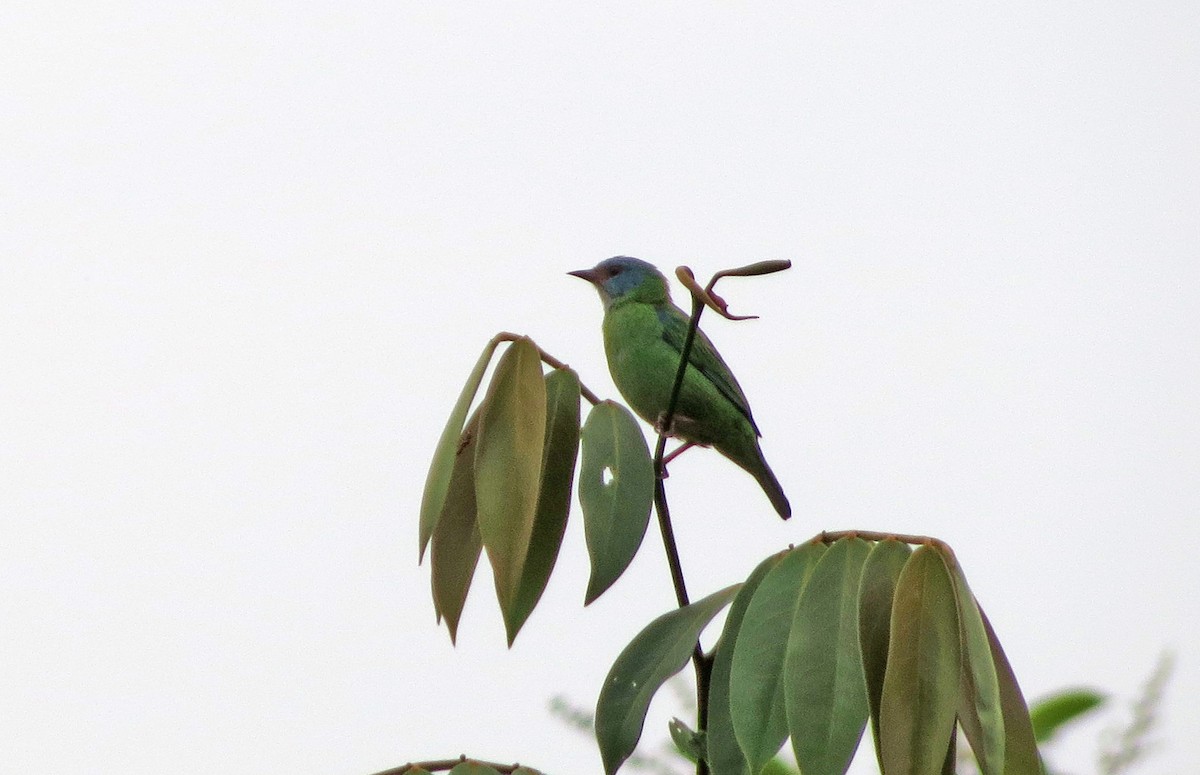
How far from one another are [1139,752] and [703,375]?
9.86ft

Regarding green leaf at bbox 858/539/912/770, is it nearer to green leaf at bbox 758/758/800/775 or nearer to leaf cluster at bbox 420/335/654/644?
leaf cluster at bbox 420/335/654/644

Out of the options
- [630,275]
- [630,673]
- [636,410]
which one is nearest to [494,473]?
[630,673]

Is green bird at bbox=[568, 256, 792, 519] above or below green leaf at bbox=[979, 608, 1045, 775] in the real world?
above

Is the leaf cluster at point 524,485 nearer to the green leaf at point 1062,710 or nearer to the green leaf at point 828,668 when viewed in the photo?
the green leaf at point 828,668

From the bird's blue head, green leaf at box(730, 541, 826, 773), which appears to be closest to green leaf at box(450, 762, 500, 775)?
green leaf at box(730, 541, 826, 773)

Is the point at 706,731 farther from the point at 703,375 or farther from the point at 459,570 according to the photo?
the point at 703,375

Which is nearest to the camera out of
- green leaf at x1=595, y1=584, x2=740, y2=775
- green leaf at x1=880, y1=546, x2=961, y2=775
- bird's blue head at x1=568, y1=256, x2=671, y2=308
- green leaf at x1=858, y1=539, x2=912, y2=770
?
green leaf at x1=880, y1=546, x2=961, y2=775

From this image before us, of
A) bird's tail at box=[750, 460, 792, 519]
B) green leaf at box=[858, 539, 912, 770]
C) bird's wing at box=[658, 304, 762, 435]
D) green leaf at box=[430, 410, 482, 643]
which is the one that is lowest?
bird's tail at box=[750, 460, 792, 519]

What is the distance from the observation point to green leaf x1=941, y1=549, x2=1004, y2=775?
151cm

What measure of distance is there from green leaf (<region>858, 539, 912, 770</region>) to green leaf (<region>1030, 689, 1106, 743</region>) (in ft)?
3.87

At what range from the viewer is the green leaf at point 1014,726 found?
1.63 m

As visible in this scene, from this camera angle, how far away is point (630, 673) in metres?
1.87

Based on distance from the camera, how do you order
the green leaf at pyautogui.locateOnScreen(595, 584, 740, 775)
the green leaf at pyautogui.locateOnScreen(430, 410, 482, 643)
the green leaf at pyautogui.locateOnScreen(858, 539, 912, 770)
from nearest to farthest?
the green leaf at pyautogui.locateOnScreen(858, 539, 912, 770) < the green leaf at pyautogui.locateOnScreen(595, 584, 740, 775) < the green leaf at pyautogui.locateOnScreen(430, 410, 482, 643)

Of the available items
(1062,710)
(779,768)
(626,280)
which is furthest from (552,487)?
(626,280)
